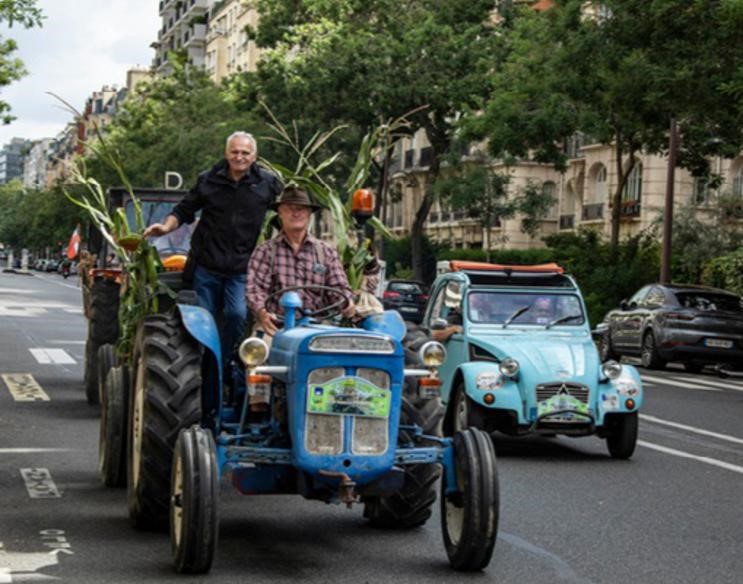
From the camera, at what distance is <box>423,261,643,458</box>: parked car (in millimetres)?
14125

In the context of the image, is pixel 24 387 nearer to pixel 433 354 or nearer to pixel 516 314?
pixel 516 314

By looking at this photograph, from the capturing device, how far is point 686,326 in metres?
32.1

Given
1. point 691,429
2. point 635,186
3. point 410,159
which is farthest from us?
point 410,159

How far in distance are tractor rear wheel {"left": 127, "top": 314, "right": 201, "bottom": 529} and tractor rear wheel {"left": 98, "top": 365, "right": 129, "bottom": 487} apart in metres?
1.32

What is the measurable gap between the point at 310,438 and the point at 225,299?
8.87 feet

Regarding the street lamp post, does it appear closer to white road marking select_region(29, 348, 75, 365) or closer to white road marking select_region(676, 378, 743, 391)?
white road marking select_region(676, 378, 743, 391)

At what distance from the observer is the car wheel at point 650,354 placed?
32500mm

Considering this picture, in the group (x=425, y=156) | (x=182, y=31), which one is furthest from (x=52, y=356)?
(x=182, y=31)

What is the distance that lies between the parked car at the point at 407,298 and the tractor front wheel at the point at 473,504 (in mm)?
35823

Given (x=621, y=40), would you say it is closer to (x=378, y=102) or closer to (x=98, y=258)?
(x=98, y=258)

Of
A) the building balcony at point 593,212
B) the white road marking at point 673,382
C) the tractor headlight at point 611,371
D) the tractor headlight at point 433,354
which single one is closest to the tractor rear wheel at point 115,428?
the tractor headlight at point 433,354

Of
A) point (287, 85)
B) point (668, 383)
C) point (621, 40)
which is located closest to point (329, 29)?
point (287, 85)

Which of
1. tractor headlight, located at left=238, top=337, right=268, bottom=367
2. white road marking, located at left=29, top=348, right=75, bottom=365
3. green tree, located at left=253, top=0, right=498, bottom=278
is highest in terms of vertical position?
green tree, located at left=253, top=0, right=498, bottom=278

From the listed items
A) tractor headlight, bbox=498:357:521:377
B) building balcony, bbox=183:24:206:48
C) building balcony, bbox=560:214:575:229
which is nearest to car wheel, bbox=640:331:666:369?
tractor headlight, bbox=498:357:521:377
